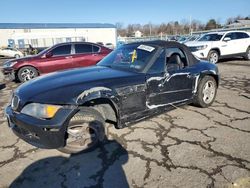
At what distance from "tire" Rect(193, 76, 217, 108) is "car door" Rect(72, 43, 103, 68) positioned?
498 cm

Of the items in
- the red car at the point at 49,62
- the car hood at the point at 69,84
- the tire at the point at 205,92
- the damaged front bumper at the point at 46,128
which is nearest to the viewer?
the damaged front bumper at the point at 46,128

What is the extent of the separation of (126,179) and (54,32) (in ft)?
152

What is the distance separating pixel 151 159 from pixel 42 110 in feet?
5.19

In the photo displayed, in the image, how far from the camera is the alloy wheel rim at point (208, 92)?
204 inches

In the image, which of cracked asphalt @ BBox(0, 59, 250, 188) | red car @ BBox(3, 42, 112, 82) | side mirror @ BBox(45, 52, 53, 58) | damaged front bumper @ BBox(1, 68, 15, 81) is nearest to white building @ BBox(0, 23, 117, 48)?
damaged front bumper @ BBox(1, 68, 15, 81)

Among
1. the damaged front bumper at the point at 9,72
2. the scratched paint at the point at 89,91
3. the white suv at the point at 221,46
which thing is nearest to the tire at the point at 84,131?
the scratched paint at the point at 89,91

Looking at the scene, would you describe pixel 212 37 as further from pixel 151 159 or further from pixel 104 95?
pixel 151 159

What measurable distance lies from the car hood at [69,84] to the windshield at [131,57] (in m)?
0.25

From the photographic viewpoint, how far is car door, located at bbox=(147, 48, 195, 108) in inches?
158

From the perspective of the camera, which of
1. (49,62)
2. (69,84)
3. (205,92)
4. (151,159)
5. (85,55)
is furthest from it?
(85,55)

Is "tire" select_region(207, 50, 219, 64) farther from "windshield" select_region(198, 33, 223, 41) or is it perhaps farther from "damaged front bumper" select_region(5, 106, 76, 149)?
"damaged front bumper" select_region(5, 106, 76, 149)

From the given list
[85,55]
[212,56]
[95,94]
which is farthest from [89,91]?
[212,56]

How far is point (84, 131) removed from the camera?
356 cm

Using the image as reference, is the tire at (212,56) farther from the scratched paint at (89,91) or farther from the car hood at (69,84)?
the scratched paint at (89,91)
